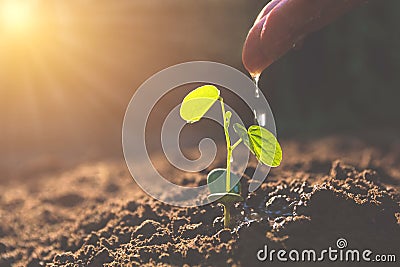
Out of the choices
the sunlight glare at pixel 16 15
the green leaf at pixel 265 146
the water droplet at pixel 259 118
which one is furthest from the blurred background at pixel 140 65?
the green leaf at pixel 265 146

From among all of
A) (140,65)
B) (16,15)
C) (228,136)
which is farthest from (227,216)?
(16,15)

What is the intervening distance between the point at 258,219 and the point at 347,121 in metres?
2.68

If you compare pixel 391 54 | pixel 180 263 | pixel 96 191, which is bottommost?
pixel 180 263

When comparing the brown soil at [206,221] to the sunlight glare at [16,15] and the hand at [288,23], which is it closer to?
the hand at [288,23]

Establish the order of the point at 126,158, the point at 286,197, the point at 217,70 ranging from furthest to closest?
the point at 217,70 < the point at 126,158 < the point at 286,197

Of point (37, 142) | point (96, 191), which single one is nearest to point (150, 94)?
point (37, 142)

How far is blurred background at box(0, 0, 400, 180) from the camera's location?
13.0 ft

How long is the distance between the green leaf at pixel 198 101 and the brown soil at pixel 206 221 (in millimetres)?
289

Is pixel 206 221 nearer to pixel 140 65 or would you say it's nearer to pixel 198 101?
pixel 198 101

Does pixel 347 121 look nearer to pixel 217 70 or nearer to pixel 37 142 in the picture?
pixel 217 70

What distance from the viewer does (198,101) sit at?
1.26 m

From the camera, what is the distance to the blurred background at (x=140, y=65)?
3973 mm

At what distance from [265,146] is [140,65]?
4.19 meters

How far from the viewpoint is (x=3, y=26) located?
5172mm
